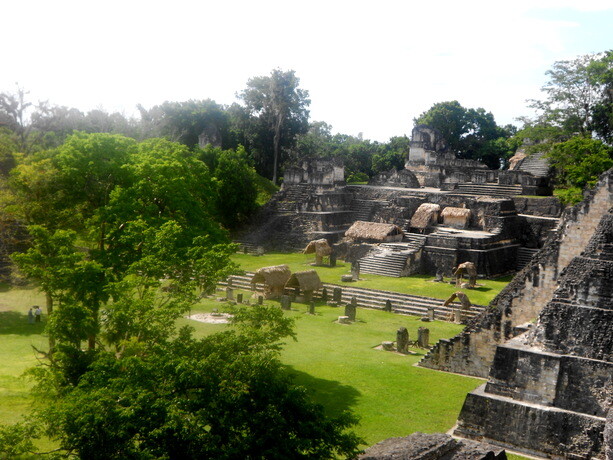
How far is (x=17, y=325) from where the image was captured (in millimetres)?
22469

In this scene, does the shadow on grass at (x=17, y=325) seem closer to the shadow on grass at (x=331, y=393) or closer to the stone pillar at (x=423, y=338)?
the shadow on grass at (x=331, y=393)

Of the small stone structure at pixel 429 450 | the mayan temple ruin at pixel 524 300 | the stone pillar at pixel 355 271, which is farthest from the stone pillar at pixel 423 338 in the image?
the stone pillar at pixel 355 271

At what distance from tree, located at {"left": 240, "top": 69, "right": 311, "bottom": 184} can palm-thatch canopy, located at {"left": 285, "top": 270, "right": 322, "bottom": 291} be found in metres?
26.7

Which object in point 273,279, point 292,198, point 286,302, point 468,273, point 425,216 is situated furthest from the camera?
point 292,198

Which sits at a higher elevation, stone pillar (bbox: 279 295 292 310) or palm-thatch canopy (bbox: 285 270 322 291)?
palm-thatch canopy (bbox: 285 270 322 291)

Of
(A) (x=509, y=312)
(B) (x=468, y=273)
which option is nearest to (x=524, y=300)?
(A) (x=509, y=312)

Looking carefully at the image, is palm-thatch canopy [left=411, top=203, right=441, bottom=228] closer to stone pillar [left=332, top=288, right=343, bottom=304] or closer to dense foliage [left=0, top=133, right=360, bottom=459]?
stone pillar [left=332, top=288, right=343, bottom=304]

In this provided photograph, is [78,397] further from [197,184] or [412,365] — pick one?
[197,184]

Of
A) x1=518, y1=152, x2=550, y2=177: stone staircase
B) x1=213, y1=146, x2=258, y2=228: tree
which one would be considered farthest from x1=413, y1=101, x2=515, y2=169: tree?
x1=213, y1=146, x2=258, y2=228: tree

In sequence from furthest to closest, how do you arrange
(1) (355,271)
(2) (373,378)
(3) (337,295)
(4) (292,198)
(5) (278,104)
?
1. (5) (278,104)
2. (4) (292,198)
3. (1) (355,271)
4. (3) (337,295)
5. (2) (373,378)

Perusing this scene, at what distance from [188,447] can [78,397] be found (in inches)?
76.6

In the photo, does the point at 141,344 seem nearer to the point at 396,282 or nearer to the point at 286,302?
the point at 286,302

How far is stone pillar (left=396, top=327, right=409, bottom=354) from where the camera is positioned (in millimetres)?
20000

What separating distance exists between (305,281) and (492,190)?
1772 centimetres
